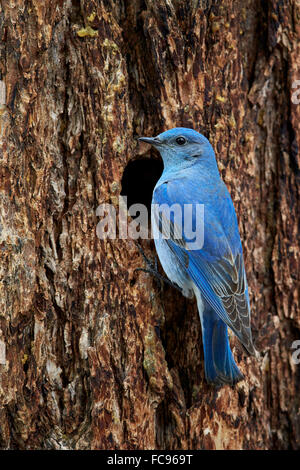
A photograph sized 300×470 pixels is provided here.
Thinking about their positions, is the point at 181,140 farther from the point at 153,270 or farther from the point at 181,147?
the point at 153,270

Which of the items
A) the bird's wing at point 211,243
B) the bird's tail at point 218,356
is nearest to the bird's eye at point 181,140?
the bird's wing at point 211,243

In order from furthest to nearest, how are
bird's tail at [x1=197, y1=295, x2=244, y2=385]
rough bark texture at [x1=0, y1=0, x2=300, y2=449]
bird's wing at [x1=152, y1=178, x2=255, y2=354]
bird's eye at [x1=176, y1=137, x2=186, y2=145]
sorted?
bird's eye at [x1=176, y1=137, x2=186, y2=145] → bird's wing at [x1=152, y1=178, x2=255, y2=354] → bird's tail at [x1=197, y1=295, x2=244, y2=385] → rough bark texture at [x1=0, y1=0, x2=300, y2=449]

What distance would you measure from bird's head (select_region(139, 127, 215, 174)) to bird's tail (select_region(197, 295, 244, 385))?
3.95 ft

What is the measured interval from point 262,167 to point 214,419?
6.46 feet

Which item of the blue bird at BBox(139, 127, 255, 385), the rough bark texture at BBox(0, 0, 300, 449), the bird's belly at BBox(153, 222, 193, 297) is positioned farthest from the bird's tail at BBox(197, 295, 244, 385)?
the bird's belly at BBox(153, 222, 193, 297)

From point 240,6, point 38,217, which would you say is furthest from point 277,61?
point 38,217

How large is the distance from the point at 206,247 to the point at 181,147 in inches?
30.5

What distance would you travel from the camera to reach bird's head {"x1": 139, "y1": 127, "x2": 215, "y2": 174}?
3877 mm

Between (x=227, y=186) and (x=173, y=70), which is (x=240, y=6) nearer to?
(x=173, y=70)

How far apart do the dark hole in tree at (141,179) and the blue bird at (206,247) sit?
1.18 ft

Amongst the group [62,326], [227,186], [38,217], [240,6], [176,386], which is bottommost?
[176,386]

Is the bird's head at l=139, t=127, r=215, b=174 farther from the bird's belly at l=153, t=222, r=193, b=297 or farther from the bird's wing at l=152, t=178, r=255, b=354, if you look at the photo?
the bird's belly at l=153, t=222, r=193, b=297

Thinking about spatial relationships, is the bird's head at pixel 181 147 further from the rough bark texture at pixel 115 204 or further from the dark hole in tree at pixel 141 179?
the dark hole in tree at pixel 141 179

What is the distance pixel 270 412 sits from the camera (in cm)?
429
